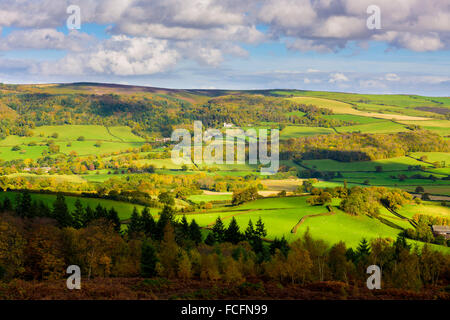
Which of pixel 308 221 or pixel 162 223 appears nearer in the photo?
pixel 162 223

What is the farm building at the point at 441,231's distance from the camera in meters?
80.7

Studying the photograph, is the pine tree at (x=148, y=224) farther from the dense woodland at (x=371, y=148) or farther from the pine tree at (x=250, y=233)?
the dense woodland at (x=371, y=148)

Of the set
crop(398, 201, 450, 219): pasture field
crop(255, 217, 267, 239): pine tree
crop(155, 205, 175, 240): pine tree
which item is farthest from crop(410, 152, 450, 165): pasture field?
crop(155, 205, 175, 240): pine tree

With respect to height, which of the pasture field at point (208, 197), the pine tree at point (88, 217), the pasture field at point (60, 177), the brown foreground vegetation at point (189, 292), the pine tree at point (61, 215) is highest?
the brown foreground vegetation at point (189, 292)

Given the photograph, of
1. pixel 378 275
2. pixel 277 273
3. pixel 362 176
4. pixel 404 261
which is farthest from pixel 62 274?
pixel 362 176

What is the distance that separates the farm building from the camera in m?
80.7

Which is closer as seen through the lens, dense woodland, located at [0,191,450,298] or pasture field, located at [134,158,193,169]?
dense woodland, located at [0,191,450,298]

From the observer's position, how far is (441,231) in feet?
269


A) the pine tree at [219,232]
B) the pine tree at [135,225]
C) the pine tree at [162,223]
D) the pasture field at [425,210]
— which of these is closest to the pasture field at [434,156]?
the pasture field at [425,210]

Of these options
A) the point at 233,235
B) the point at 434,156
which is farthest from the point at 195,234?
the point at 434,156

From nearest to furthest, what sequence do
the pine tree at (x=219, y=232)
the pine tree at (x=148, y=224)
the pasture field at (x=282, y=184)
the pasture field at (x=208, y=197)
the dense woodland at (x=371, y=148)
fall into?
1. the pine tree at (x=219, y=232)
2. the pine tree at (x=148, y=224)
3. the pasture field at (x=208, y=197)
4. the pasture field at (x=282, y=184)
5. the dense woodland at (x=371, y=148)

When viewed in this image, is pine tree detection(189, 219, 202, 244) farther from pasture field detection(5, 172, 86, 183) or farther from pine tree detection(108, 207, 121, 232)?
pasture field detection(5, 172, 86, 183)

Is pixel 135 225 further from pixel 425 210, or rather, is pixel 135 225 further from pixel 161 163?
pixel 161 163
